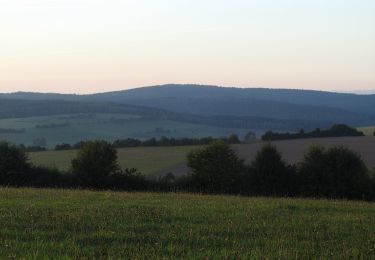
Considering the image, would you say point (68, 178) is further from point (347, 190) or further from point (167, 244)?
point (167, 244)

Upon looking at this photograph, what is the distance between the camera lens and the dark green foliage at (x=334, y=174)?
47344mm

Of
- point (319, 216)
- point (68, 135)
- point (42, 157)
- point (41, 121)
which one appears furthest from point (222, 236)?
point (41, 121)

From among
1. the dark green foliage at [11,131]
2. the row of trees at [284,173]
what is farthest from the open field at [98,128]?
the row of trees at [284,173]

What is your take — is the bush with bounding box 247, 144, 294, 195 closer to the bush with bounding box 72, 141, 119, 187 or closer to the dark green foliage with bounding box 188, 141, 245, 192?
the dark green foliage with bounding box 188, 141, 245, 192

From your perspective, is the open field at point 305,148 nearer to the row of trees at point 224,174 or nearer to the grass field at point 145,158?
the grass field at point 145,158

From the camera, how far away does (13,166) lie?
1833 inches

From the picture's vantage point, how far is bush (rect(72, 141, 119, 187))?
4766cm

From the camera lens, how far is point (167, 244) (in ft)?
36.6

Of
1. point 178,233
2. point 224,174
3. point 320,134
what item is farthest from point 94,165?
point 320,134

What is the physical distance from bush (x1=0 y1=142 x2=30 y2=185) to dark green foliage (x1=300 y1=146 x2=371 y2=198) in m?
22.5

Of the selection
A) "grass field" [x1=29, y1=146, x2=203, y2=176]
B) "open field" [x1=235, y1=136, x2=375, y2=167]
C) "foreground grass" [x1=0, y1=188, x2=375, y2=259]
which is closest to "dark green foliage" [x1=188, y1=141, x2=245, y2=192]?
"open field" [x1=235, y1=136, x2=375, y2=167]

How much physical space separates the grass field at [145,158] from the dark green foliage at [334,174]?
16.4m

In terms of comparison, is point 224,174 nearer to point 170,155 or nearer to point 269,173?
point 269,173

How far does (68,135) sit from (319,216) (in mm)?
104669
